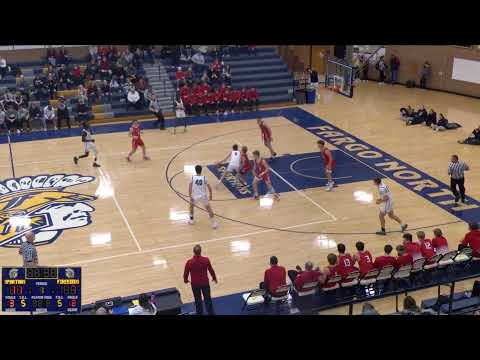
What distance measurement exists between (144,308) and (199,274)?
1.22 metres

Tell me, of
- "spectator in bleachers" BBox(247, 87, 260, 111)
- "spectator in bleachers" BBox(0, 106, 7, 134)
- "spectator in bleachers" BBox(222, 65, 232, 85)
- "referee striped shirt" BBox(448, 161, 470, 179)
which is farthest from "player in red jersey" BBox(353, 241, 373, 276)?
"spectator in bleachers" BBox(222, 65, 232, 85)

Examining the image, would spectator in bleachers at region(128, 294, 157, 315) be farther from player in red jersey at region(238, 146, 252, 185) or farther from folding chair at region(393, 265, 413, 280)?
player in red jersey at region(238, 146, 252, 185)

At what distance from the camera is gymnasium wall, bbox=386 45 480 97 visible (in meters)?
29.2

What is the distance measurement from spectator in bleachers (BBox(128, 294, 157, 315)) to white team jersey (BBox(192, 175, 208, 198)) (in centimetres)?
467

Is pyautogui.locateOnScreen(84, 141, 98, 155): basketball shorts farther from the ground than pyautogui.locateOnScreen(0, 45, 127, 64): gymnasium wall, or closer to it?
closer to it

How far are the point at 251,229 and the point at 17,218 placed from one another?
645 centimetres

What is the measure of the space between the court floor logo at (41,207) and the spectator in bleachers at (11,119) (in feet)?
19.6

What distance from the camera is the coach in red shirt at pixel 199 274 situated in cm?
1121

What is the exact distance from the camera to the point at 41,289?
10180mm

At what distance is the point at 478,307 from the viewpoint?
1118cm

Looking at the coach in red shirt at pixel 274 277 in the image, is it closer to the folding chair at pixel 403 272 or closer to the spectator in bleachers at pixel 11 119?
the folding chair at pixel 403 272

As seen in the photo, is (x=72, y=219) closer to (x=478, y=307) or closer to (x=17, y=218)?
(x=17, y=218)

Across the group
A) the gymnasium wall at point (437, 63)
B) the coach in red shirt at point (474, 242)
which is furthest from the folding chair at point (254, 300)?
the gymnasium wall at point (437, 63)
